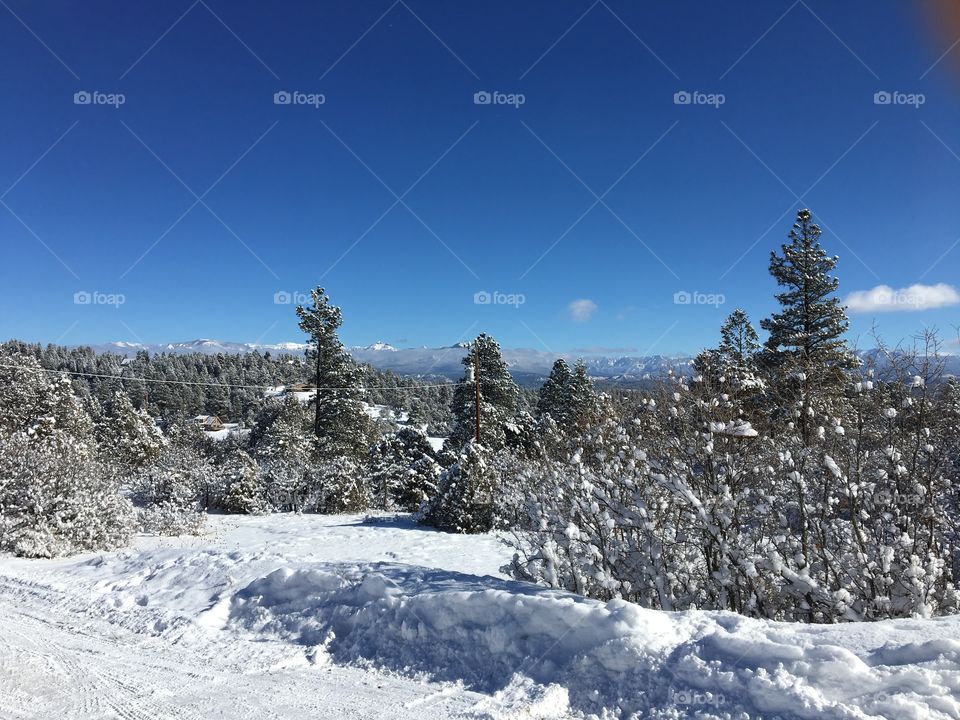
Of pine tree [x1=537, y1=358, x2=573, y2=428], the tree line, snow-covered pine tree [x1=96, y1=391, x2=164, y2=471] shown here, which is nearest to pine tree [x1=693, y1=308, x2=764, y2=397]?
the tree line

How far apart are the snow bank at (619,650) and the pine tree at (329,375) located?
851 inches

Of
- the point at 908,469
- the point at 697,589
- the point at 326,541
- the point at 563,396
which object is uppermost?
the point at 563,396

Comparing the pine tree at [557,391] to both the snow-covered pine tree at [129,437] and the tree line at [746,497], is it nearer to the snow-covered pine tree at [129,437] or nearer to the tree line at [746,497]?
the snow-covered pine tree at [129,437]

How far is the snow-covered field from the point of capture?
10.9ft

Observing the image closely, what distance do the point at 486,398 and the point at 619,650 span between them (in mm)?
24413

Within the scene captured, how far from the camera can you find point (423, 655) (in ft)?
15.1

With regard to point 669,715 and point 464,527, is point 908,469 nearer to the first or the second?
point 669,715

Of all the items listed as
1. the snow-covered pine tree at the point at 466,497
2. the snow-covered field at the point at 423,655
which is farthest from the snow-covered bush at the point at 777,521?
the snow-covered pine tree at the point at 466,497

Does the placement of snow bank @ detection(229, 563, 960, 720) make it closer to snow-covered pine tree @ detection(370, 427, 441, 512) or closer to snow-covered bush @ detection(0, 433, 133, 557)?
snow-covered bush @ detection(0, 433, 133, 557)

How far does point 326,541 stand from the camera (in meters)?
11.8

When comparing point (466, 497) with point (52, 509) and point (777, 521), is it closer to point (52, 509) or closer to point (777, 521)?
point (52, 509)

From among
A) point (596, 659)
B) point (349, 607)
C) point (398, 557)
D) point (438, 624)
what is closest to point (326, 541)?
point (398, 557)

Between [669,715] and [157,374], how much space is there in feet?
308

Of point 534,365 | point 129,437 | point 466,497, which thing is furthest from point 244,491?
point 534,365
